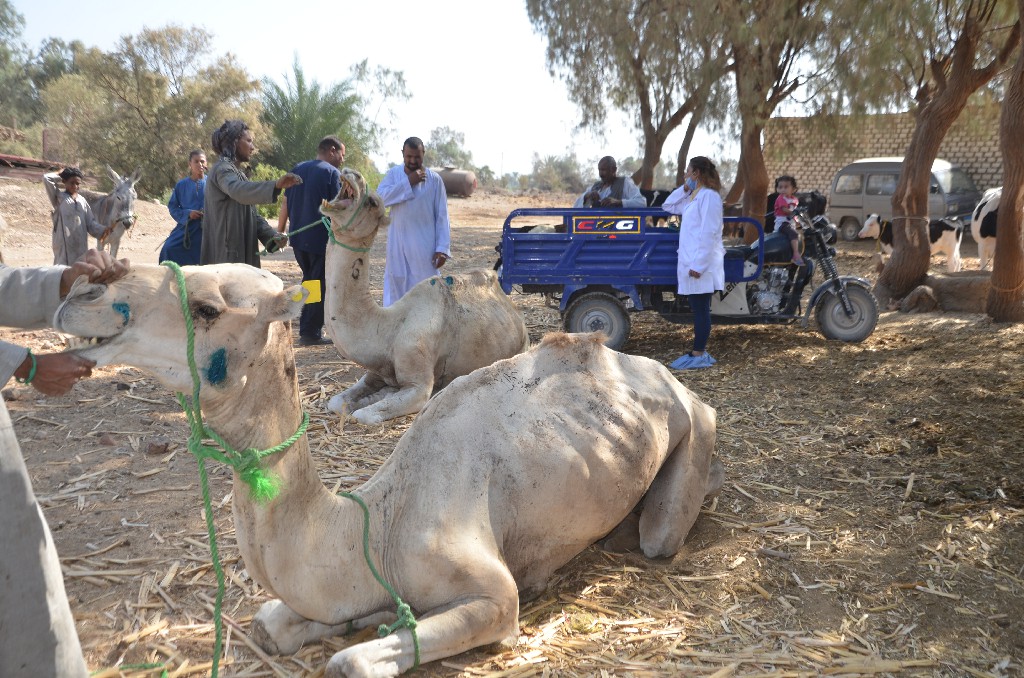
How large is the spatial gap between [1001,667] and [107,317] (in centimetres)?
331

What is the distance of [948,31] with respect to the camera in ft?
35.1

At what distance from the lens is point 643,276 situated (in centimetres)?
865

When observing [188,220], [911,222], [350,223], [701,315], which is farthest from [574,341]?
[911,222]

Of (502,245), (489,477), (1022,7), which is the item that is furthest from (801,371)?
(489,477)

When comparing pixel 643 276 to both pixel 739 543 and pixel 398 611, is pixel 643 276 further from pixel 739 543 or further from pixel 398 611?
pixel 398 611

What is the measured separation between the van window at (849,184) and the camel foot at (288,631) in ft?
69.1

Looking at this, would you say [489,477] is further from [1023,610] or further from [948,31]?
[948,31]

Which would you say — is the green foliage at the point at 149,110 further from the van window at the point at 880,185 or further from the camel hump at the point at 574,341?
the camel hump at the point at 574,341

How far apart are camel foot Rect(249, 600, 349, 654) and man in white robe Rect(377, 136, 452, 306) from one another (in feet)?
16.3

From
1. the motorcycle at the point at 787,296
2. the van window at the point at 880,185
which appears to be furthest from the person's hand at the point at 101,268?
the van window at the point at 880,185

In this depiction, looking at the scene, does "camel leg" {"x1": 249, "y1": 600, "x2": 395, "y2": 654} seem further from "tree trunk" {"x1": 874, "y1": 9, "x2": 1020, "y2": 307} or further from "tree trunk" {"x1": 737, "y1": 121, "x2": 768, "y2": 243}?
"tree trunk" {"x1": 737, "y1": 121, "x2": 768, "y2": 243}

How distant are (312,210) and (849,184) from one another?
17.2 metres

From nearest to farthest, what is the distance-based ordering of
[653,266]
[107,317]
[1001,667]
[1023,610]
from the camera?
1. [107,317]
2. [1001,667]
3. [1023,610]
4. [653,266]

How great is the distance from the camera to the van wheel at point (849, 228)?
21.2 meters
